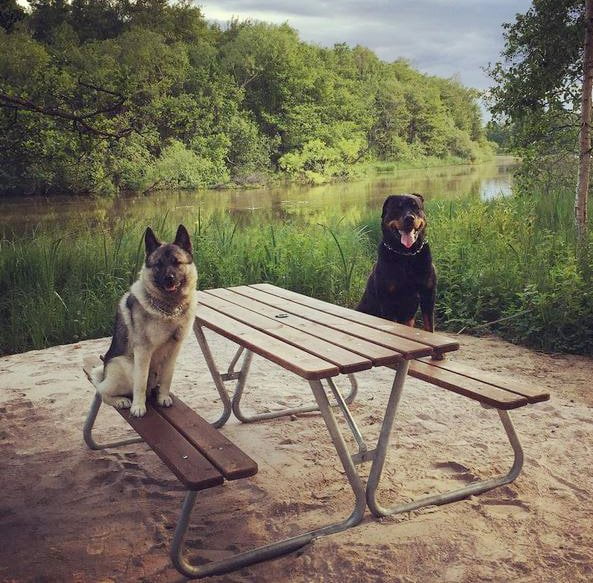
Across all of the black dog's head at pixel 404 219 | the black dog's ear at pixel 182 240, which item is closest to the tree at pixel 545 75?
the black dog's head at pixel 404 219

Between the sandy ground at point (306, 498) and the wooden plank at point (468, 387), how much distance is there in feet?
1.76

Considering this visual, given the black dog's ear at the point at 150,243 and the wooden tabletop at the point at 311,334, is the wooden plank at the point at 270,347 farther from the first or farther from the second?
the black dog's ear at the point at 150,243

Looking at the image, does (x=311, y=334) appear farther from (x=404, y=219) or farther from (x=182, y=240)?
(x=404, y=219)

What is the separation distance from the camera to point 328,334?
9.46 feet

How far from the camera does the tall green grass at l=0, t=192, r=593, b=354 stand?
18.9 feet

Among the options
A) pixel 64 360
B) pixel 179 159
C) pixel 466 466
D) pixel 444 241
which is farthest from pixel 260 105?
pixel 466 466

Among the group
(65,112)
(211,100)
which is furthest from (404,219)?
(211,100)

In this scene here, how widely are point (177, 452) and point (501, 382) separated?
142cm

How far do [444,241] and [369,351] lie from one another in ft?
17.9

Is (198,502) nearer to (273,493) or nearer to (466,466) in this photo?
(273,493)

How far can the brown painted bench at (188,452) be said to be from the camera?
214 cm

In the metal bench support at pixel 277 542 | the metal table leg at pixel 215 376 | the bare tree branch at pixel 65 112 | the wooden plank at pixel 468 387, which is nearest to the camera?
the metal bench support at pixel 277 542

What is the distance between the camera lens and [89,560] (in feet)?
8.00

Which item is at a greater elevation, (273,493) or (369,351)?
(369,351)
